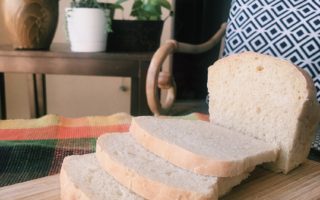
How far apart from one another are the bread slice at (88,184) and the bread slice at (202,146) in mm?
124

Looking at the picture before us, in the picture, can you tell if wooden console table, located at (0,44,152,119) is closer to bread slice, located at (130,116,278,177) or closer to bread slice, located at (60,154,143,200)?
bread slice, located at (130,116,278,177)

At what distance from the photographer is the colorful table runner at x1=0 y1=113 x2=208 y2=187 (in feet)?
2.65

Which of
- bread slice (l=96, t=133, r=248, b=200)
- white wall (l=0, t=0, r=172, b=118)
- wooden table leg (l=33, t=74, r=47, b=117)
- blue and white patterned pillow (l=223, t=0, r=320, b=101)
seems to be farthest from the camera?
white wall (l=0, t=0, r=172, b=118)

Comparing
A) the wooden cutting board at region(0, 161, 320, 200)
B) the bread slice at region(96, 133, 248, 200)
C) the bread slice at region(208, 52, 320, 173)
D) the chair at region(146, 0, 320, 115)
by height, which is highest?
the chair at region(146, 0, 320, 115)

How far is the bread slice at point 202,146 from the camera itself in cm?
68

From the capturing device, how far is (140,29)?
1525mm

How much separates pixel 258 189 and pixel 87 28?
1.00m

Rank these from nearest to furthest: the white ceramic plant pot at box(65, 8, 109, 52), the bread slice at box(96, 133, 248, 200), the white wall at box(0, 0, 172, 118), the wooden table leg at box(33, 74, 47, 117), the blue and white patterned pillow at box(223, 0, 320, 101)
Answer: the bread slice at box(96, 133, 248, 200), the blue and white patterned pillow at box(223, 0, 320, 101), the white ceramic plant pot at box(65, 8, 109, 52), the wooden table leg at box(33, 74, 47, 117), the white wall at box(0, 0, 172, 118)

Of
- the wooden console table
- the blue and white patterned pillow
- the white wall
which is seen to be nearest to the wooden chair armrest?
the wooden console table

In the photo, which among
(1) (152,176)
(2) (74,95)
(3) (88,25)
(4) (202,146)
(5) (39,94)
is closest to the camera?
(1) (152,176)

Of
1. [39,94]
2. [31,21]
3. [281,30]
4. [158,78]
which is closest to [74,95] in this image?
[39,94]

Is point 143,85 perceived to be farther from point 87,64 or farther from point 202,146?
point 202,146

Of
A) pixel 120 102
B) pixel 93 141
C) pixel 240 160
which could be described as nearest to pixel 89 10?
pixel 93 141

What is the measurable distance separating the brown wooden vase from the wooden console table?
73 mm
